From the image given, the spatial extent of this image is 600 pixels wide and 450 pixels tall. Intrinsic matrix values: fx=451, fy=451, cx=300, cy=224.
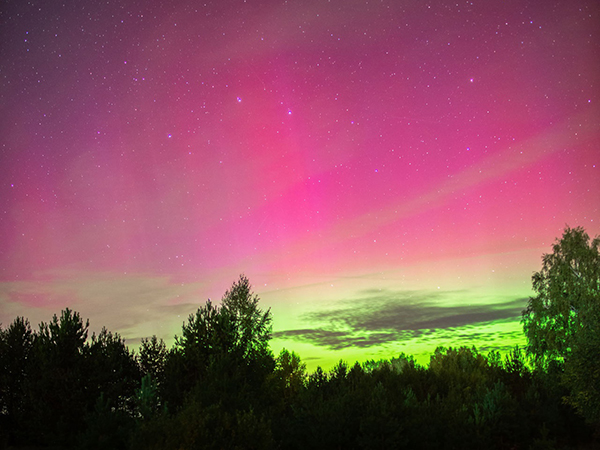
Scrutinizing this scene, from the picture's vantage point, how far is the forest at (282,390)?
63.7ft

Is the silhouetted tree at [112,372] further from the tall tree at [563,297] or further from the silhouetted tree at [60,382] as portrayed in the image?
the tall tree at [563,297]

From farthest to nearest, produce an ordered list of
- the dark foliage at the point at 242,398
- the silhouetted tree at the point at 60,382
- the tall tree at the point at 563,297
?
the tall tree at the point at 563,297 < the silhouetted tree at the point at 60,382 < the dark foliage at the point at 242,398

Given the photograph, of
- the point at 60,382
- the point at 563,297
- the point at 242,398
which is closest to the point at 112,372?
the point at 60,382

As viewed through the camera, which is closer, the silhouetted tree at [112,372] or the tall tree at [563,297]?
the silhouetted tree at [112,372]

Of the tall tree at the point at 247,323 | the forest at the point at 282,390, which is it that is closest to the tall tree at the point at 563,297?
the forest at the point at 282,390

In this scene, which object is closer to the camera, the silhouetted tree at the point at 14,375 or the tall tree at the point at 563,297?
the silhouetted tree at the point at 14,375

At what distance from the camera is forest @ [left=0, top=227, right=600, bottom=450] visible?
764 inches

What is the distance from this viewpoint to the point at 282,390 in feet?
116

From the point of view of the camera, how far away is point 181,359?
101 feet

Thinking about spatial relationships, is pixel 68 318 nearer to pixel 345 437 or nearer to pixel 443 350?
pixel 345 437

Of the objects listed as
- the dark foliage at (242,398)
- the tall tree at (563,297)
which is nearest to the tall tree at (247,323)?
the dark foliage at (242,398)

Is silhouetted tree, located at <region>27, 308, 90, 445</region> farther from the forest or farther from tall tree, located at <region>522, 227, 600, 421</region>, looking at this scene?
tall tree, located at <region>522, 227, 600, 421</region>

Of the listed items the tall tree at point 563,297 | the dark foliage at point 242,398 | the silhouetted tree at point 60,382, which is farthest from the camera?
the tall tree at point 563,297

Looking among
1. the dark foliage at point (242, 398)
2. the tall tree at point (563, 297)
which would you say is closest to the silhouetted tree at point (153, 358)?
the dark foliage at point (242, 398)
